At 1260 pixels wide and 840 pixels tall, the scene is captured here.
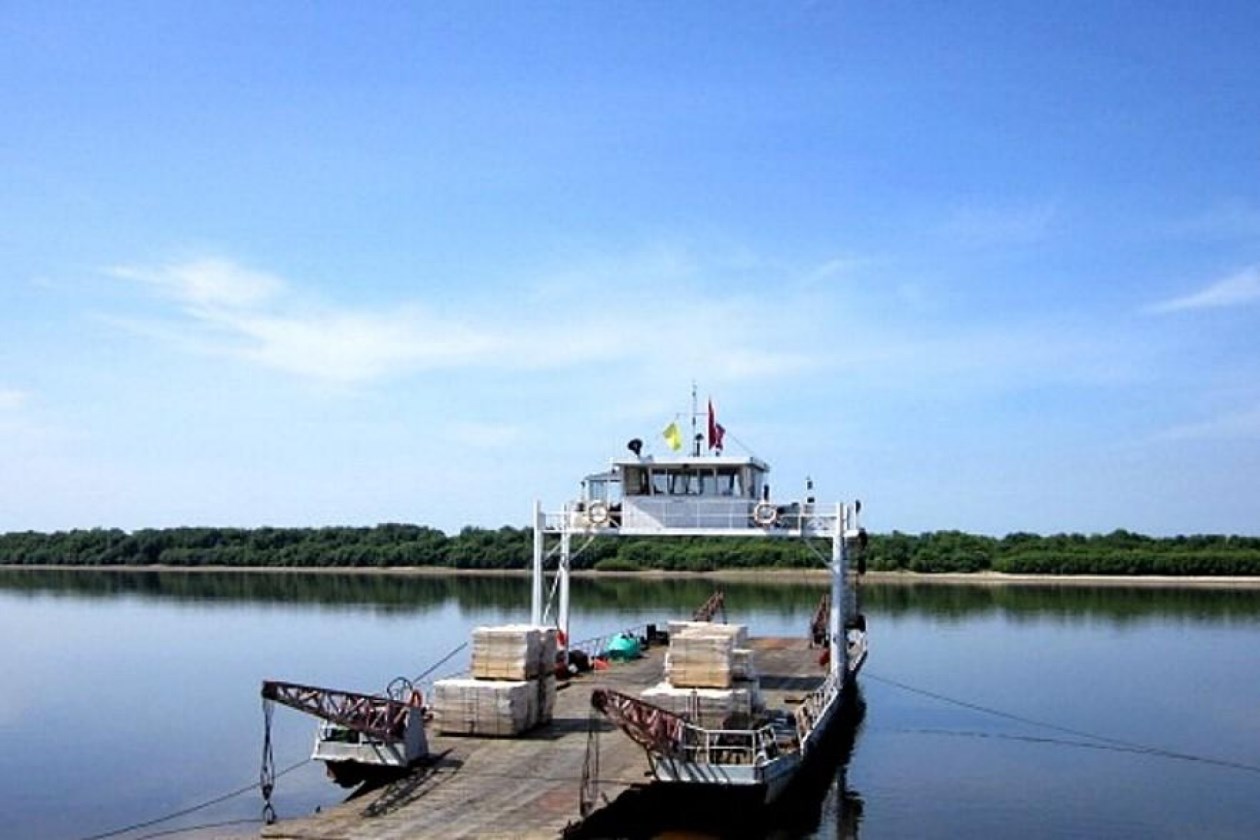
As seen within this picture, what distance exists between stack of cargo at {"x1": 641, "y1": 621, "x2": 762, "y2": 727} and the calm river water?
3293 millimetres

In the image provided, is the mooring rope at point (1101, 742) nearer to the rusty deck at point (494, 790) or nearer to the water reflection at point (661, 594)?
the rusty deck at point (494, 790)

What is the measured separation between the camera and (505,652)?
23812 millimetres

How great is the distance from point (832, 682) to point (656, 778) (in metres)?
8.99

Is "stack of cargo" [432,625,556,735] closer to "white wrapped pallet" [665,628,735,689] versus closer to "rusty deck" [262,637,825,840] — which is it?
"rusty deck" [262,637,825,840]

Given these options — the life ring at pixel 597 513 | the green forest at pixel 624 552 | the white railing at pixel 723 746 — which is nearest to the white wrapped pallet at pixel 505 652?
the white railing at pixel 723 746

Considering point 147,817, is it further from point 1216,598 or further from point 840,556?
point 1216,598

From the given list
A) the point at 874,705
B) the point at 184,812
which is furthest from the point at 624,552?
the point at 184,812

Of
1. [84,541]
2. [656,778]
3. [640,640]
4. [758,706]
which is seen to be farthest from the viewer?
[84,541]

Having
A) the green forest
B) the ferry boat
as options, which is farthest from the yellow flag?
the green forest

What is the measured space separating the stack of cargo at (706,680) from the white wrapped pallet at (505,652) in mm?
2503

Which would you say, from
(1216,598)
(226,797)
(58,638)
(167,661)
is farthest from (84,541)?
(226,797)

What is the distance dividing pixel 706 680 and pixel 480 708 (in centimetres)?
423

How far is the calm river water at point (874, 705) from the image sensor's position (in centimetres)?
2542

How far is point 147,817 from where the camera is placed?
24031 mm
